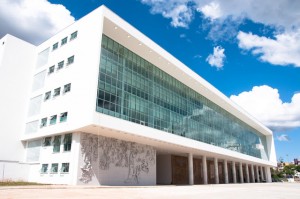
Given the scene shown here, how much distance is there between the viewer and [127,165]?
28297 millimetres

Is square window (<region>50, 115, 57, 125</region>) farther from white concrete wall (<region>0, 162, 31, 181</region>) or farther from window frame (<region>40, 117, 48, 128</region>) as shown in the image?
white concrete wall (<region>0, 162, 31, 181</region>)

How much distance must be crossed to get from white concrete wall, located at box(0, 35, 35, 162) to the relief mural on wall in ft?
29.2

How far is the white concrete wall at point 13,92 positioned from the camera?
92.3ft

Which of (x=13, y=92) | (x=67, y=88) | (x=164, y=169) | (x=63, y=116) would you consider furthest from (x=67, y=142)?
(x=164, y=169)

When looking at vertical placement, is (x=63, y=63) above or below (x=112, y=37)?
below

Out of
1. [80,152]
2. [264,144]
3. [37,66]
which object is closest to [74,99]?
[80,152]

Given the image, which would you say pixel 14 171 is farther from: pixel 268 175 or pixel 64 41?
pixel 268 175

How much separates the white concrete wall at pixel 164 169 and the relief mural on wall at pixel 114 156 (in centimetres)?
1104

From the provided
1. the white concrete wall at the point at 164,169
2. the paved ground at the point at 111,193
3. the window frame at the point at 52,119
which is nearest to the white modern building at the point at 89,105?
the window frame at the point at 52,119

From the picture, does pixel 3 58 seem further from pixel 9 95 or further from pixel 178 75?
pixel 178 75

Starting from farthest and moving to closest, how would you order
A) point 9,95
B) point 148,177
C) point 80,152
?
point 148,177 < point 9,95 < point 80,152

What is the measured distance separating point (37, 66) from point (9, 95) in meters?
5.02

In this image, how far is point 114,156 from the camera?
1056 inches

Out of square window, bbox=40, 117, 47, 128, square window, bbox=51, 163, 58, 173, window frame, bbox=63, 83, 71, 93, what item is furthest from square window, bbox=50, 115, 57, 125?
square window, bbox=51, 163, 58, 173
